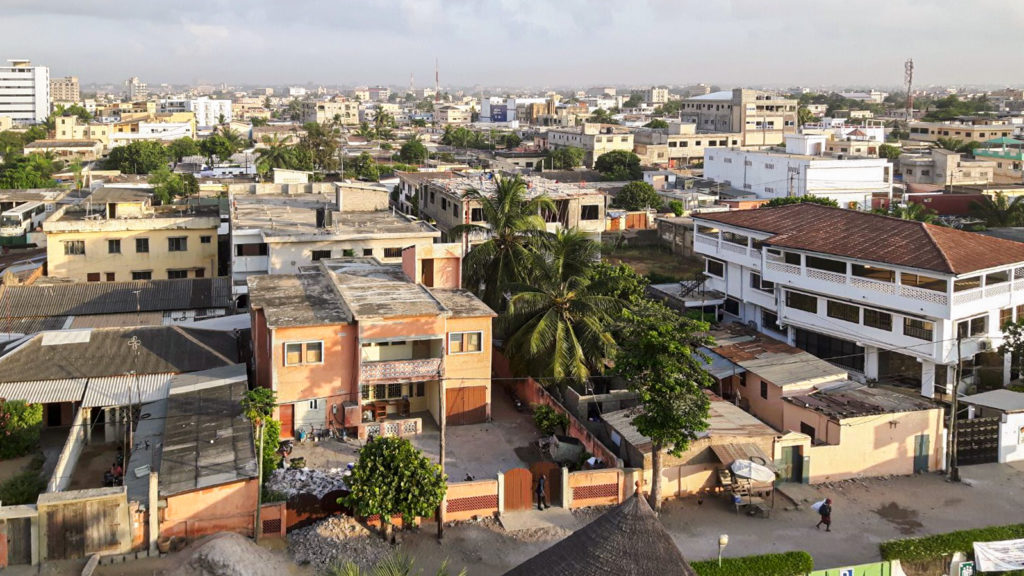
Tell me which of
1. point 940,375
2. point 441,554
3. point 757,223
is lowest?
point 441,554

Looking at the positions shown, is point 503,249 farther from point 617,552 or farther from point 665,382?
point 617,552

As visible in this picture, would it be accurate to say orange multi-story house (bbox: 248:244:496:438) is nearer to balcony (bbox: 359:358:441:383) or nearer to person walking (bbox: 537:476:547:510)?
balcony (bbox: 359:358:441:383)

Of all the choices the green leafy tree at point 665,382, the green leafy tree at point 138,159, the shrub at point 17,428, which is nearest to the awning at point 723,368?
the green leafy tree at point 665,382

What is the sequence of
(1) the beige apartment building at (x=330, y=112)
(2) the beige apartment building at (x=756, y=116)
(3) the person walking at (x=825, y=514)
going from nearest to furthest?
1. (3) the person walking at (x=825, y=514)
2. (2) the beige apartment building at (x=756, y=116)
3. (1) the beige apartment building at (x=330, y=112)

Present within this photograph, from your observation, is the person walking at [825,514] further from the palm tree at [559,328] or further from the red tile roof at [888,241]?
the red tile roof at [888,241]

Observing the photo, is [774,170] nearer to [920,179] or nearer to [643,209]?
[643,209]

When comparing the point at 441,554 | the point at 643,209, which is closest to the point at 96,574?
the point at 441,554
